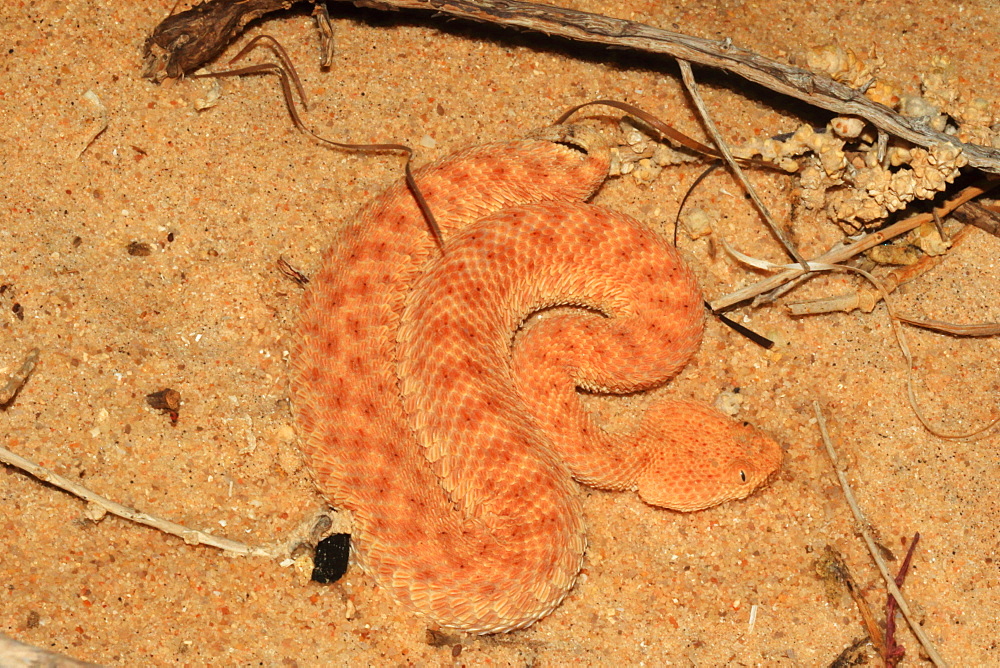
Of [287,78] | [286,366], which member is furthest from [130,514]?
[287,78]

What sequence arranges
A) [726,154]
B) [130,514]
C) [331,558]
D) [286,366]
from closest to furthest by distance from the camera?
[130,514]
[331,558]
[286,366]
[726,154]

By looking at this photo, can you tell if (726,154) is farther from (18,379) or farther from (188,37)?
(18,379)

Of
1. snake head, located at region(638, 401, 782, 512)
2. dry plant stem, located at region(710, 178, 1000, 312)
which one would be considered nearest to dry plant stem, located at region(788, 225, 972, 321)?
dry plant stem, located at region(710, 178, 1000, 312)

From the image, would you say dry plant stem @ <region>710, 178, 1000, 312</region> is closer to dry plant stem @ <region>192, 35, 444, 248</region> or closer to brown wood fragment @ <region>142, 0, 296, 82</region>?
dry plant stem @ <region>192, 35, 444, 248</region>

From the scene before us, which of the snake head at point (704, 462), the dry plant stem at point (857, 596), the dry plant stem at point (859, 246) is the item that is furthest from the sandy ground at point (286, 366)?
the snake head at point (704, 462)

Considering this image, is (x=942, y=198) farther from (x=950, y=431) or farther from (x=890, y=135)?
(x=950, y=431)

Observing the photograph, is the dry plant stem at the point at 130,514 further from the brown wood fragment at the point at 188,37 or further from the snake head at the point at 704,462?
the brown wood fragment at the point at 188,37
